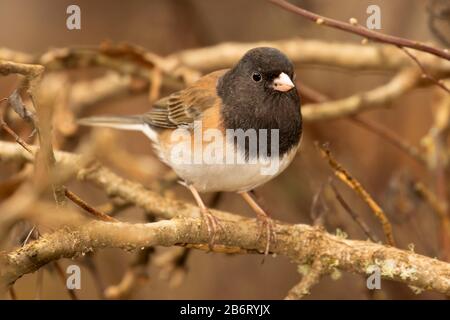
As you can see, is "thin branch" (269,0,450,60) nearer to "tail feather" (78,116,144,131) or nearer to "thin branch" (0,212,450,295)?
"thin branch" (0,212,450,295)

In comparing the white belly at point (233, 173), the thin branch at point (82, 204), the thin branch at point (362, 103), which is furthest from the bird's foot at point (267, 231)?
the thin branch at point (362, 103)

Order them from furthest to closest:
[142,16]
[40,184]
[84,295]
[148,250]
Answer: [142,16] < [84,295] < [148,250] < [40,184]

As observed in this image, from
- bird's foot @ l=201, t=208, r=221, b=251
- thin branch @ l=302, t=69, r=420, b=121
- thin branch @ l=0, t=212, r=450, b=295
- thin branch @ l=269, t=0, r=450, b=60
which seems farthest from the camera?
thin branch @ l=302, t=69, r=420, b=121

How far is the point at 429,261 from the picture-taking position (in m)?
1.81

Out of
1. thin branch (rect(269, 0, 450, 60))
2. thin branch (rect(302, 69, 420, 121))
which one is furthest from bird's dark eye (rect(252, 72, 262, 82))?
thin branch (rect(302, 69, 420, 121))

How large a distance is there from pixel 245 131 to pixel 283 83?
0.20 metres

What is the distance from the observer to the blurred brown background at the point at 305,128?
3432 mm

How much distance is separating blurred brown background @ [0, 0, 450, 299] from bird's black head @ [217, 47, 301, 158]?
939mm

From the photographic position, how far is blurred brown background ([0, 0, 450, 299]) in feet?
11.3

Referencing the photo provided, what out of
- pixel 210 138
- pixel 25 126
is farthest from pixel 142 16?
pixel 210 138

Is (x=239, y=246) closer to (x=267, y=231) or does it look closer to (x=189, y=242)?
(x=267, y=231)
